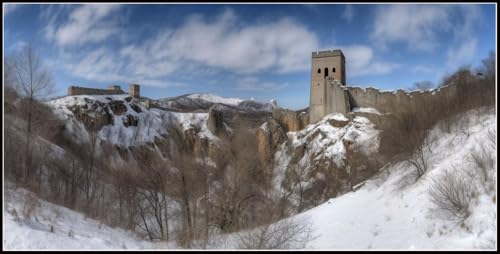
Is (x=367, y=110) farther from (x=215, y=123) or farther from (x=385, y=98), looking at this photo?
(x=215, y=123)

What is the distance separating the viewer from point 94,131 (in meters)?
38.5

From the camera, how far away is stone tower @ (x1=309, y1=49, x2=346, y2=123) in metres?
40.2

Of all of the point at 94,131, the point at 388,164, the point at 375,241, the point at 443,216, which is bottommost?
the point at 375,241

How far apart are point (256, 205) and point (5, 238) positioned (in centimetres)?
1257

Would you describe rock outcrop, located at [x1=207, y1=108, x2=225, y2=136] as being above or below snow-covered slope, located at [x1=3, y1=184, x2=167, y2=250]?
above

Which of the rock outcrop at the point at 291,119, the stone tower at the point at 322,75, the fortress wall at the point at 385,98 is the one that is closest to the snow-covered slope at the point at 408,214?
the fortress wall at the point at 385,98

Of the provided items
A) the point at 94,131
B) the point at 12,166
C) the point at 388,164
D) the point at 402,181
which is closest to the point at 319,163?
the point at 388,164

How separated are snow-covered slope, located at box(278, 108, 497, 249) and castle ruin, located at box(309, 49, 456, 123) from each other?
35.3 feet

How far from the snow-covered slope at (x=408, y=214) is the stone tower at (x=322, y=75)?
23395 mm

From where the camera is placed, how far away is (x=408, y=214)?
35.2ft

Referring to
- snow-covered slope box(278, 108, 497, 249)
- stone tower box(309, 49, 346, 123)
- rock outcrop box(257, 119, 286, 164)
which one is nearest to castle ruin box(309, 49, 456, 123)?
stone tower box(309, 49, 346, 123)

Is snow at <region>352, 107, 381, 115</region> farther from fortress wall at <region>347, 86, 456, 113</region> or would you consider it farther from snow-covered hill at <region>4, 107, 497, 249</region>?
snow-covered hill at <region>4, 107, 497, 249</region>

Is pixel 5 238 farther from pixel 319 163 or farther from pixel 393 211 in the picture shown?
pixel 319 163

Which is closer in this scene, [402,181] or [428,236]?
[428,236]
